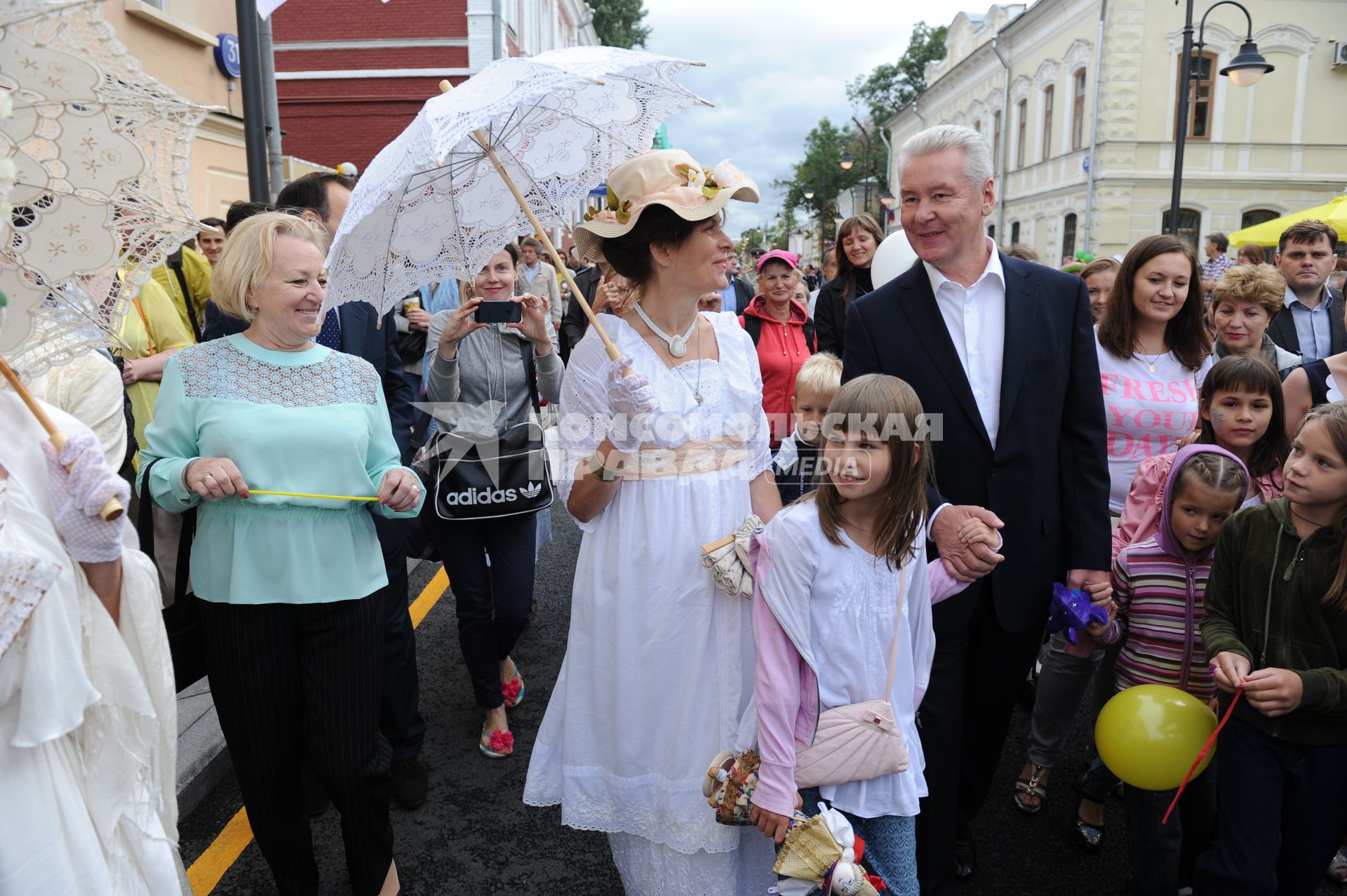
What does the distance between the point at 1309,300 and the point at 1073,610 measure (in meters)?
3.86

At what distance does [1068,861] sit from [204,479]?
308 centimetres

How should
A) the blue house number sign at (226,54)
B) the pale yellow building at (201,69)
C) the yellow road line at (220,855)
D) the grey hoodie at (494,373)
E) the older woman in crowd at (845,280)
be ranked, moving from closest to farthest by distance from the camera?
the yellow road line at (220,855), the grey hoodie at (494,373), the older woman in crowd at (845,280), the pale yellow building at (201,69), the blue house number sign at (226,54)

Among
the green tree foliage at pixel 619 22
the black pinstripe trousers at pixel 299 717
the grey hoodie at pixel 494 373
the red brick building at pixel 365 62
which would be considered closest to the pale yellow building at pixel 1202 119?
the red brick building at pixel 365 62

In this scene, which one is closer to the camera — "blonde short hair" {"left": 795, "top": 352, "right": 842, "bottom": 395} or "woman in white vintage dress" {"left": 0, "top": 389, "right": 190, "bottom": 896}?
"woman in white vintage dress" {"left": 0, "top": 389, "right": 190, "bottom": 896}

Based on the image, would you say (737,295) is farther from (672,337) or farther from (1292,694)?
(1292,694)

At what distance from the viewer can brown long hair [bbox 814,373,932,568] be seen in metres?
2.37

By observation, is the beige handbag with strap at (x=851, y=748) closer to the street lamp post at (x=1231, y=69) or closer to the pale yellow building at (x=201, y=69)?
the pale yellow building at (x=201, y=69)

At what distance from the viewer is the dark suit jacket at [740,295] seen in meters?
7.81

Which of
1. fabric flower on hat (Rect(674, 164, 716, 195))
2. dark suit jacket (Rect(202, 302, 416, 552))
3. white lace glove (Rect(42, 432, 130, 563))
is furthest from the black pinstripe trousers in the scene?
fabric flower on hat (Rect(674, 164, 716, 195))

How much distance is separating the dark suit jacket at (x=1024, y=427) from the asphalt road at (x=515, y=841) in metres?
0.96

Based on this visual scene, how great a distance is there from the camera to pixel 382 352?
12.2ft

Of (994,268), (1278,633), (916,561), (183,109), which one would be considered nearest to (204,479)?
(183,109)

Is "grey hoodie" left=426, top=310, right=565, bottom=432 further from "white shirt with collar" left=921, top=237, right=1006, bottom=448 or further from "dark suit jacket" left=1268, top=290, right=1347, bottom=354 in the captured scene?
"dark suit jacket" left=1268, top=290, right=1347, bottom=354

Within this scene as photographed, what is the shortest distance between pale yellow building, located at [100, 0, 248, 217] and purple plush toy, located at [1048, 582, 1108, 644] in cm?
955
